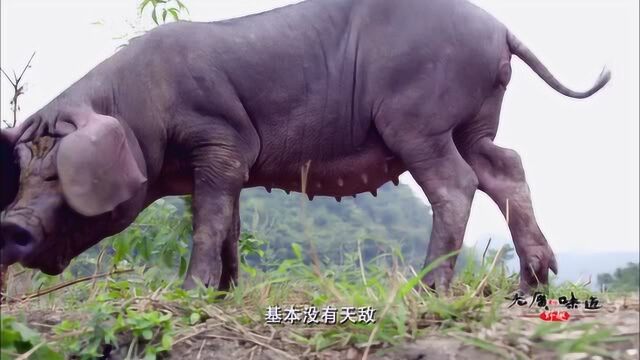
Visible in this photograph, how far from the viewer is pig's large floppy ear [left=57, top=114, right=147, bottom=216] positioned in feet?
8.84

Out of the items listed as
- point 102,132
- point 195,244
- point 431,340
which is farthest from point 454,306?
point 102,132

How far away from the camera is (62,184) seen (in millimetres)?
2695

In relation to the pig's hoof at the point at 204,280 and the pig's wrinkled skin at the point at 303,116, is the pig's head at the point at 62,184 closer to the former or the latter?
the pig's wrinkled skin at the point at 303,116

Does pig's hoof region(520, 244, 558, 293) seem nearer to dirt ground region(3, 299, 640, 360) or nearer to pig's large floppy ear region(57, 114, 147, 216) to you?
dirt ground region(3, 299, 640, 360)

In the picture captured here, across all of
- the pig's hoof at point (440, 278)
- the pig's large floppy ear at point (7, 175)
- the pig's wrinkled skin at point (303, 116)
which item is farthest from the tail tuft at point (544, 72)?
the pig's large floppy ear at point (7, 175)

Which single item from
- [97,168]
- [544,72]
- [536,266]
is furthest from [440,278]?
[97,168]

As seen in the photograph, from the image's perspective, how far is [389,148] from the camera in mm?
3338

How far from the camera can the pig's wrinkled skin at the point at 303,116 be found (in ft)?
9.96

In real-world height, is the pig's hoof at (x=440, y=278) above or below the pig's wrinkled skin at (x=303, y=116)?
below

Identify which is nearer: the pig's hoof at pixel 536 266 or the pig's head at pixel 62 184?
the pig's head at pixel 62 184

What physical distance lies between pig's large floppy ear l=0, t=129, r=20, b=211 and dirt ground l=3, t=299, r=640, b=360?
1.83 ft

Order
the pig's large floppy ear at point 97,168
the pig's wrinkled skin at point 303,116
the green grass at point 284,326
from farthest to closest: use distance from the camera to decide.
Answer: the pig's wrinkled skin at point 303,116
the pig's large floppy ear at point 97,168
the green grass at point 284,326

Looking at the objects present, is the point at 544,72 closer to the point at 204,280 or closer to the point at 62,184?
the point at 204,280

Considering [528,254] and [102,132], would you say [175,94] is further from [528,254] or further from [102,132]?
[528,254]
